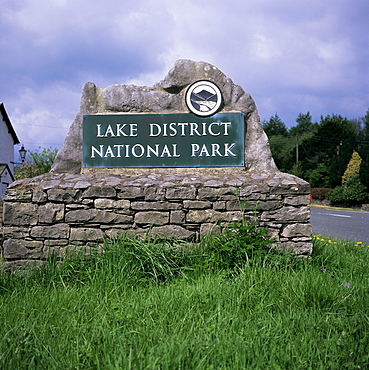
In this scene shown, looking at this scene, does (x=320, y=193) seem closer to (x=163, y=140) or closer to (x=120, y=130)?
(x=163, y=140)

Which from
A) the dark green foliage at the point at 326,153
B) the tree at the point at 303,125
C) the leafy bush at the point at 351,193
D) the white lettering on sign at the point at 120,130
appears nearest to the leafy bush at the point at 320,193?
the dark green foliage at the point at 326,153

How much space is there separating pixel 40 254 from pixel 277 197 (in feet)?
10.3

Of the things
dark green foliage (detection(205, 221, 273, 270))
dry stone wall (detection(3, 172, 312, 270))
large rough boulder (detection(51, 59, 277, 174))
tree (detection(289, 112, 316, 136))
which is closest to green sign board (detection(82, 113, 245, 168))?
large rough boulder (detection(51, 59, 277, 174))

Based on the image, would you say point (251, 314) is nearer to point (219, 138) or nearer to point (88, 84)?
point (219, 138)

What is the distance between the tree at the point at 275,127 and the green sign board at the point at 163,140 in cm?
4366

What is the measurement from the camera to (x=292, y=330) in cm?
254

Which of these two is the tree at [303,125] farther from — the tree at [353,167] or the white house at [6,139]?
the white house at [6,139]

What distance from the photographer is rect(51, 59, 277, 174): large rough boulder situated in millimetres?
5043

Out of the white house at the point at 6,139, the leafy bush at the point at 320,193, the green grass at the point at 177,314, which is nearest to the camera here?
the green grass at the point at 177,314

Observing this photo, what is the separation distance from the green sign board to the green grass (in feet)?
4.44

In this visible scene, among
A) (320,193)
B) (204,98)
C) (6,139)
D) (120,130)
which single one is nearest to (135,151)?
(120,130)

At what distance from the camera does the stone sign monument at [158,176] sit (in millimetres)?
4422

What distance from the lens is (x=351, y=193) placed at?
22.0 metres

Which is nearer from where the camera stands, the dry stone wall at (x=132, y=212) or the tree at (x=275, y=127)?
the dry stone wall at (x=132, y=212)
